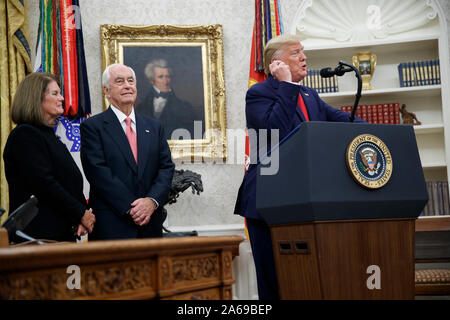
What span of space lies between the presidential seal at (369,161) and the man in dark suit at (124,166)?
3.14ft

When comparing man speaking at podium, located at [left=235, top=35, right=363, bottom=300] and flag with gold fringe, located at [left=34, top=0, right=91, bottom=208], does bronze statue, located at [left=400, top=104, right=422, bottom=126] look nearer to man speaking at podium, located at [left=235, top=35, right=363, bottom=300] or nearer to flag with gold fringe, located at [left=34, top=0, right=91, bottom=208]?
man speaking at podium, located at [left=235, top=35, right=363, bottom=300]

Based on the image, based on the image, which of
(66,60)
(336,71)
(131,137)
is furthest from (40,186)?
(66,60)

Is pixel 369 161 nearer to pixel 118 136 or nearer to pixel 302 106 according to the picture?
pixel 302 106

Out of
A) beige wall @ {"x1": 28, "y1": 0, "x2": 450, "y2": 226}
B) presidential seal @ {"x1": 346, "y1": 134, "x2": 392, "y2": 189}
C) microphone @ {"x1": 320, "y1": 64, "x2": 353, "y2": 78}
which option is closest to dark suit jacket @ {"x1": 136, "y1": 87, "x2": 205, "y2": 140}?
beige wall @ {"x1": 28, "y1": 0, "x2": 450, "y2": 226}

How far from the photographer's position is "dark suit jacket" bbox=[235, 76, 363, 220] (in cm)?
224

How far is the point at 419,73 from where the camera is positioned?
469cm

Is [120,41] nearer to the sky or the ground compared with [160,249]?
nearer to the sky

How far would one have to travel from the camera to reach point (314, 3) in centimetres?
492

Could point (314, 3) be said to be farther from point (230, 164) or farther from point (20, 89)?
point (20, 89)

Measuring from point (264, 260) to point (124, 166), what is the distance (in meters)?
0.77

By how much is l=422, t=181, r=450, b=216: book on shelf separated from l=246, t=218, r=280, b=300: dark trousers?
266 cm
